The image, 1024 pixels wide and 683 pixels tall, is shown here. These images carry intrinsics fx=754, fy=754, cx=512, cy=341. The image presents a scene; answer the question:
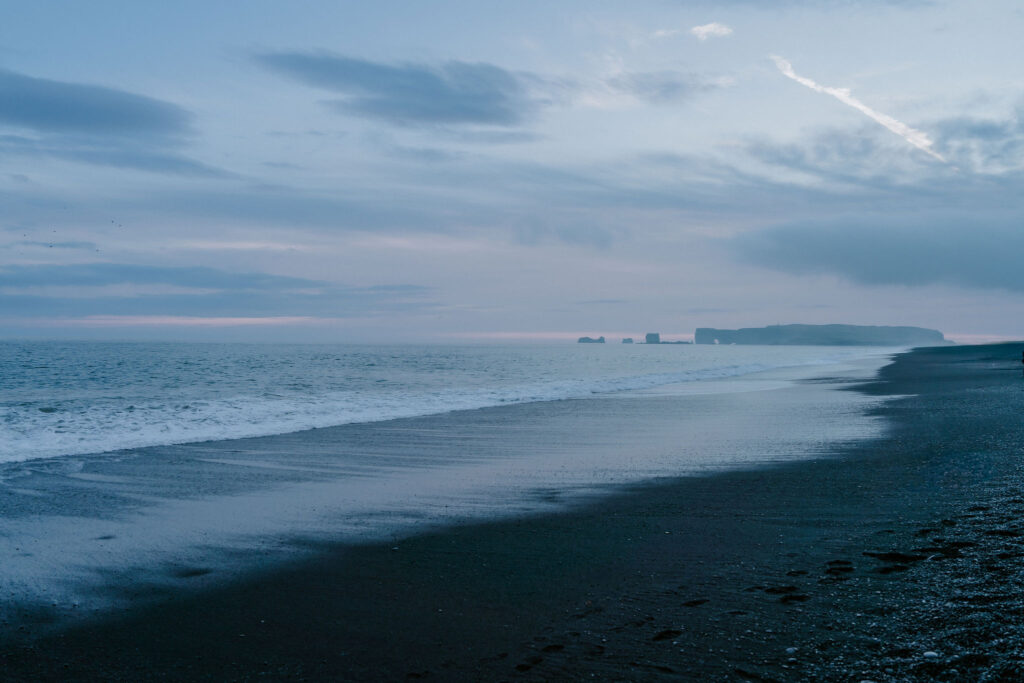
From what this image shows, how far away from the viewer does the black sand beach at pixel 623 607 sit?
14.2 ft

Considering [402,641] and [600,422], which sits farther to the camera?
[600,422]

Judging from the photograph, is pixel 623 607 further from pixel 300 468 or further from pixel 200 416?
pixel 200 416

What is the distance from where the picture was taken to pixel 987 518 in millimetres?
7262

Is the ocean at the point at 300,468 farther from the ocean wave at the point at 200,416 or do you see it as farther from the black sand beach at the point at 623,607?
the black sand beach at the point at 623,607

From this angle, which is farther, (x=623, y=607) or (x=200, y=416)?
(x=200, y=416)

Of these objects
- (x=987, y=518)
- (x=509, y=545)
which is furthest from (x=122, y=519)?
(x=987, y=518)

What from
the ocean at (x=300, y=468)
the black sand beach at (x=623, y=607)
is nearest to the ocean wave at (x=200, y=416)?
the ocean at (x=300, y=468)

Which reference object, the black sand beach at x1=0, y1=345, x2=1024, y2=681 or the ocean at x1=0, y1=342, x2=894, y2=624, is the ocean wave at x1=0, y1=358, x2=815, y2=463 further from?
the black sand beach at x1=0, y1=345, x2=1024, y2=681

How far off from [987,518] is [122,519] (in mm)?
Answer: 9115

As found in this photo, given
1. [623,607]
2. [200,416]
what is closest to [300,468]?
[623,607]

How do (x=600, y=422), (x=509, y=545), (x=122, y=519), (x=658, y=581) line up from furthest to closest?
(x=600, y=422)
(x=122, y=519)
(x=509, y=545)
(x=658, y=581)

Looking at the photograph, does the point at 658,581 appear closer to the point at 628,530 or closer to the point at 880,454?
the point at 628,530

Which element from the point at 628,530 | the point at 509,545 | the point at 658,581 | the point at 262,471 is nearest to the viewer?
the point at 658,581

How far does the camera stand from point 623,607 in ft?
17.3
